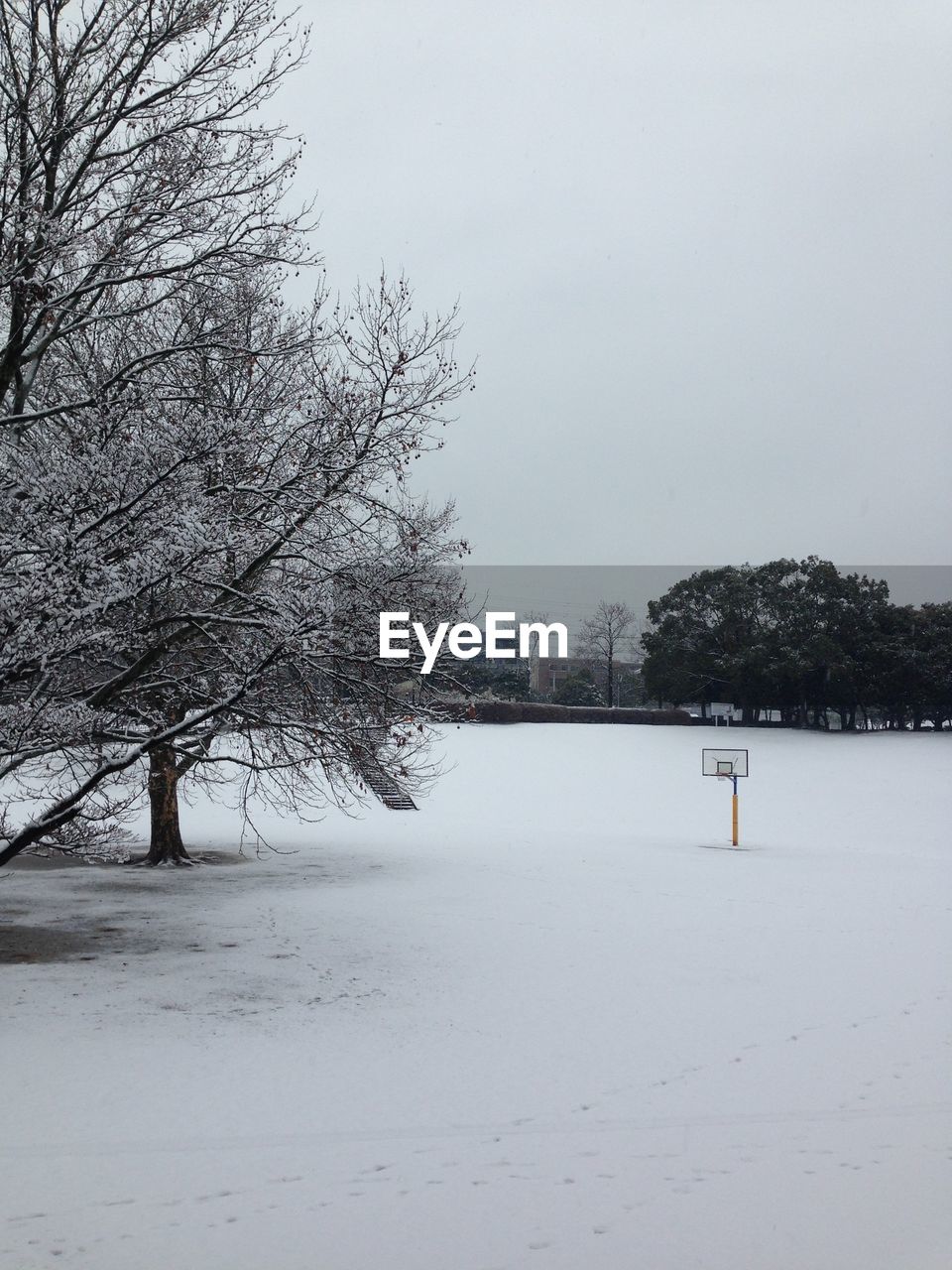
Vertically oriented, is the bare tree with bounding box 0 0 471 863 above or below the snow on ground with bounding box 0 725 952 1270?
above

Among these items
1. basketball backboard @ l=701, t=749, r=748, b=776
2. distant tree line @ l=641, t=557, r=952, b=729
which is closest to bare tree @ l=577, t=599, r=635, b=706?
distant tree line @ l=641, t=557, r=952, b=729

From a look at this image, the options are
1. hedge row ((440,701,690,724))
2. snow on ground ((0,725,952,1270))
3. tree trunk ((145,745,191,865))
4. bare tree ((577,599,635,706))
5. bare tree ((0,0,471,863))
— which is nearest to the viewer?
snow on ground ((0,725,952,1270))

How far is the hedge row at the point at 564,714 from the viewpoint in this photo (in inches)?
2243

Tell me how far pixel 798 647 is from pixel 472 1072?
52754mm

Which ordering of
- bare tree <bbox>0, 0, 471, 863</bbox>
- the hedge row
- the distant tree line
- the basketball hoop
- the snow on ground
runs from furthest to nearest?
the distant tree line < the hedge row < the basketball hoop < bare tree <bbox>0, 0, 471, 863</bbox> < the snow on ground

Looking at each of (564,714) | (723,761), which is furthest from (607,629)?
(723,761)

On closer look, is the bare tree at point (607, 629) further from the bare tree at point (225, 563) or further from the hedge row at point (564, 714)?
the bare tree at point (225, 563)

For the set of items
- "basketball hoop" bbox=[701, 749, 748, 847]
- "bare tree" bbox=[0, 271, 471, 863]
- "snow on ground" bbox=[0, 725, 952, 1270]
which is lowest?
"snow on ground" bbox=[0, 725, 952, 1270]

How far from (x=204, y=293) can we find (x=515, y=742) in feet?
125

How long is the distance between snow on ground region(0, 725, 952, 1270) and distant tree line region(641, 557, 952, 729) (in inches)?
1593

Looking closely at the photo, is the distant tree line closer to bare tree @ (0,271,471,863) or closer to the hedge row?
the hedge row

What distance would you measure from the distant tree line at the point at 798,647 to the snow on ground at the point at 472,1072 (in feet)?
133

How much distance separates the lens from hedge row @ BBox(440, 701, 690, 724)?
2243 inches

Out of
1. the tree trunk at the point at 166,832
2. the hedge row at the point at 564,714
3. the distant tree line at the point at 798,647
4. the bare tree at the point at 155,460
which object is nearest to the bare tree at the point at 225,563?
the bare tree at the point at 155,460
